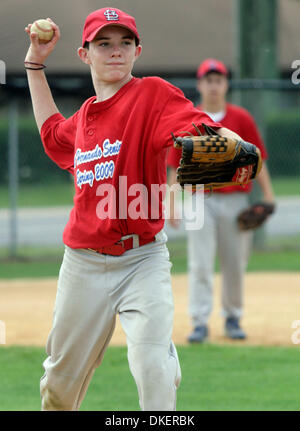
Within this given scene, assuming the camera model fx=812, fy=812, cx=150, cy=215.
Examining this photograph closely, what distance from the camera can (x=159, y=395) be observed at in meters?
3.28

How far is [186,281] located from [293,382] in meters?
4.74

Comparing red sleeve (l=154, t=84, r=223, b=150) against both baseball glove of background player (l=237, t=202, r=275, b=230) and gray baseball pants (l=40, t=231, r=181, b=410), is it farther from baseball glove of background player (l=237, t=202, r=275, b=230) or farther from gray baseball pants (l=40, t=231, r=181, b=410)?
baseball glove of background player (l=237, t=202, r=275, b=230)

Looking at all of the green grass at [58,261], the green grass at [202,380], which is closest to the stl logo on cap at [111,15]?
the green grass at [202,380]

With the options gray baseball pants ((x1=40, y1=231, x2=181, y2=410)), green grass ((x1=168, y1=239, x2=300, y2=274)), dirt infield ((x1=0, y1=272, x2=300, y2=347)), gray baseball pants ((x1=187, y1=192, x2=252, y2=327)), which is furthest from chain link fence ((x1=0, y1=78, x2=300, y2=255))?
gray baseball pants ((x1=40, y1=231, x2=181, y2=410))

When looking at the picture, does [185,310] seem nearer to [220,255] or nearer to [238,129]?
[220,255]

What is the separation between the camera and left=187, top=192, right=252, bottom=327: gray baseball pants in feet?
21.1

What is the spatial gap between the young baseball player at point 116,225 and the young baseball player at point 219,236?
2814 millimetres

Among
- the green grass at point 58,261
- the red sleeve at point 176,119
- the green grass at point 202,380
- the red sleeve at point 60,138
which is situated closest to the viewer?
the red sleeve at point 176,119

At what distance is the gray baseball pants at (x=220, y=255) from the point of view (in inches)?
253

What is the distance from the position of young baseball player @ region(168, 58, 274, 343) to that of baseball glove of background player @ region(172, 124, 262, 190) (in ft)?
9.76

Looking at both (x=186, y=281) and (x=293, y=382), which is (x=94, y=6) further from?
(x=293, y=382)

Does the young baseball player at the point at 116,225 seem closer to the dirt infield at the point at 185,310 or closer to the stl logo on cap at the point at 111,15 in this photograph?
the stl logo on cap at the point at 111,15

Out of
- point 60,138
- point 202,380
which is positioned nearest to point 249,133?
point 202,380
